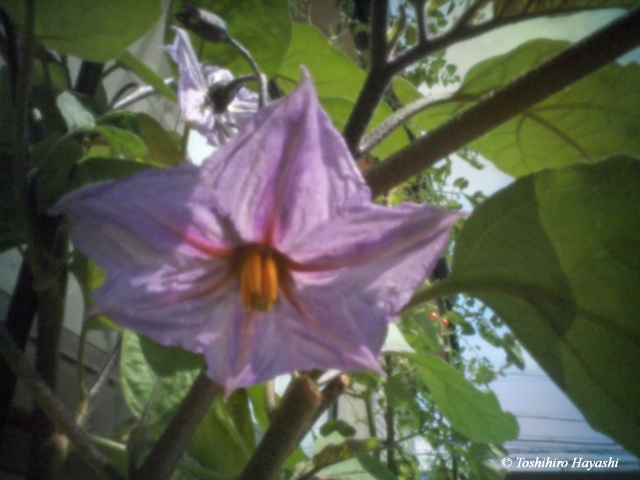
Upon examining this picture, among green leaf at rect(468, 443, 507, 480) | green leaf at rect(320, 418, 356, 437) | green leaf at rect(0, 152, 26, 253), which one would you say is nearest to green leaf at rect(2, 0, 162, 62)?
green leaf at rect(0, 152, 26, 253)

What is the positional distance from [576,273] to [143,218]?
0.35 meters

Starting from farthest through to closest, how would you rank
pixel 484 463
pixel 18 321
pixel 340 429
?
1. pixel 484 463
2. pixel 340 429
3. pixel 18 321

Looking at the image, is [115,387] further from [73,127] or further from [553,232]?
[553,232]

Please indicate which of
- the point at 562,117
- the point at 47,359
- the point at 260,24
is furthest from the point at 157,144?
the point at 562,117

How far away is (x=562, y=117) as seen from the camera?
24.0 inches

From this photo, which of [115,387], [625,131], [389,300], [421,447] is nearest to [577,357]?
[389,300]

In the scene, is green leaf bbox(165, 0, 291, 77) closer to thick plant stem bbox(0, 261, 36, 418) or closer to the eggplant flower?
the eggplant flower

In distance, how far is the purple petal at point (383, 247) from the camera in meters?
0.33

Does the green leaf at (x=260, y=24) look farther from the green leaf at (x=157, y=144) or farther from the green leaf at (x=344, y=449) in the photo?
the green leaf at (x=344, y=449)

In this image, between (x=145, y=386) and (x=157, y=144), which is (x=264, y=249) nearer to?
(x=145, y=386)

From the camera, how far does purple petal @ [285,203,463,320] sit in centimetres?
33

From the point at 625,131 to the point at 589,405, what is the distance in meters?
0.34

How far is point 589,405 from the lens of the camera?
1.44 feet

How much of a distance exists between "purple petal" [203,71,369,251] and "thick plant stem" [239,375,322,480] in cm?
12
